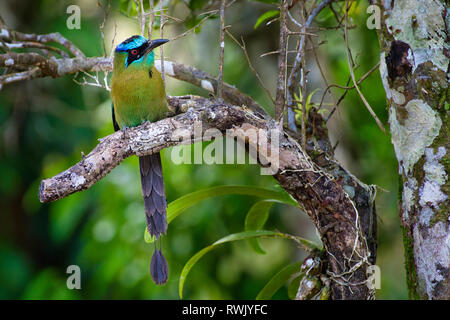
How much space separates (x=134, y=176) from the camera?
348 centimetres

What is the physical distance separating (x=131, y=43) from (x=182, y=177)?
1.38 meters

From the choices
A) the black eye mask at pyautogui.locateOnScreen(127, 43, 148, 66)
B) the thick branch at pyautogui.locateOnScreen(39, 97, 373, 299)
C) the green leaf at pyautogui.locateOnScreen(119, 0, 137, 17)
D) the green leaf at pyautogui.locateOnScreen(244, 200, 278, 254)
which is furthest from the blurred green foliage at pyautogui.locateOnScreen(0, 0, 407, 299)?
the thick branch at pyautogui.locateOnScreen(39, 97, 373, 299)

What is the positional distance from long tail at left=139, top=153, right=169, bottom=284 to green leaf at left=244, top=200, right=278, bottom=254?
0.40m

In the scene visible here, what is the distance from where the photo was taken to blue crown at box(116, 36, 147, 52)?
2216 mm

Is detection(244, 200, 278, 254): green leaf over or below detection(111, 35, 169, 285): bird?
below

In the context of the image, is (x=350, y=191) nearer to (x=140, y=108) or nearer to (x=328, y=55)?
(x=140, y=108)

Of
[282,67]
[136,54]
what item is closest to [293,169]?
[282,67]

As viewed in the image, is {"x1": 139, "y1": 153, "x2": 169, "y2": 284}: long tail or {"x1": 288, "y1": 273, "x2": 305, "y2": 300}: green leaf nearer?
{"x1": 139, "y1": 153, "x2": 169, "y2": 284}: long tail

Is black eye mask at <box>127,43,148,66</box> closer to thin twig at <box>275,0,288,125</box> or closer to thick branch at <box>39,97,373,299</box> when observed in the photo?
thick branch at <box>39,97,373,299</box>

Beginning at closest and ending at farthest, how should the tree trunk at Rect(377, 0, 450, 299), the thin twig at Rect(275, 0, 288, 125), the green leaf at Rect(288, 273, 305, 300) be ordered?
the tree trunk at Rect(377, 0, 450, 299) → the thin twig at Rect(275, 0, 288, 125) → the green leaf at Rect(288, 273, 305, 300)

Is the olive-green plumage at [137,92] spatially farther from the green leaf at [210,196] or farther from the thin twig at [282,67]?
the thin twig at [282,67]

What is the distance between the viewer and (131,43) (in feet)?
7.40

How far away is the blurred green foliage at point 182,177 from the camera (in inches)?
134

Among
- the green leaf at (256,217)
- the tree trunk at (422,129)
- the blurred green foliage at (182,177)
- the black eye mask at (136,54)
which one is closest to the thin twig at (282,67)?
the tree trunk at (422,129)
